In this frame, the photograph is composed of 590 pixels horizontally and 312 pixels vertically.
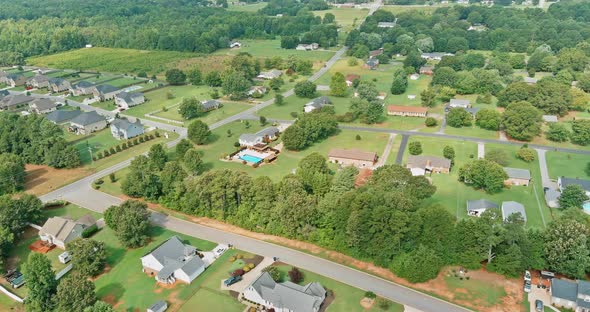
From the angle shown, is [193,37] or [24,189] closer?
[24,189]

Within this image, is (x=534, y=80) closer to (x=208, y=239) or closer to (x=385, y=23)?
(x=385, y=23)

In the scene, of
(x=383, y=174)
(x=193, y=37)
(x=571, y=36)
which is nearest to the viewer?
(x=383, y=174)

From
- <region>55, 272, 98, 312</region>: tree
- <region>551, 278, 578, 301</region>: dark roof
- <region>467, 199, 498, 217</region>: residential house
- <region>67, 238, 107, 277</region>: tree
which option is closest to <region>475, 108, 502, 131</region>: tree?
<region>467, 199, 498, 217</region>: residential house

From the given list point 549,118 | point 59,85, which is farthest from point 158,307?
point 59,85

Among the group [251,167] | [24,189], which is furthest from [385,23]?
Answer: [24,189]

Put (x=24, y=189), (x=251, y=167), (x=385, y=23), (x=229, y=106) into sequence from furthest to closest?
(x=385, y=23) → (x=229, y=106) → (x=251, y=167) → (x=24, y=189)

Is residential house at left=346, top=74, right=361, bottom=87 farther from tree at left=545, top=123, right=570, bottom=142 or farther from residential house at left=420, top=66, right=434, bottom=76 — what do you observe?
tree at left=545, top=123, right=570, bottom=142

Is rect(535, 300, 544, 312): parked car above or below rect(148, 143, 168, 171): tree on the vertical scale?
below
